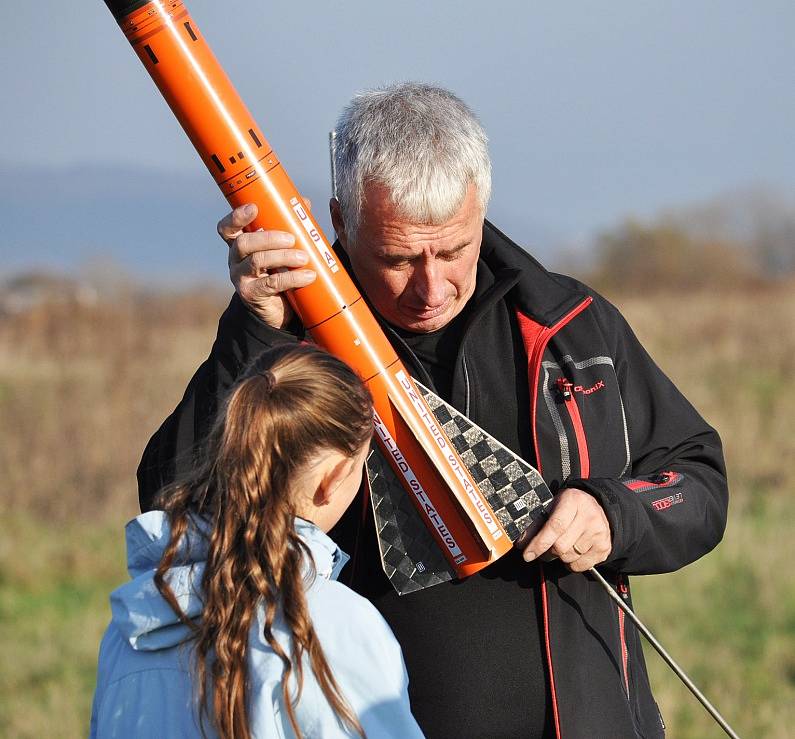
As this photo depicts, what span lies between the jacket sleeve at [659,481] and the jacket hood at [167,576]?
798mm

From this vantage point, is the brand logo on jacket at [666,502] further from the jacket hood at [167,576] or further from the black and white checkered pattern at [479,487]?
the jacket hood at [167,576]

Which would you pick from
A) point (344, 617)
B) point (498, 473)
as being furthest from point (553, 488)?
point (344, 617)

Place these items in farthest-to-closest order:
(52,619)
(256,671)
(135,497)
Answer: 1. (135,497)
2. (52,619)
3. (256,671)

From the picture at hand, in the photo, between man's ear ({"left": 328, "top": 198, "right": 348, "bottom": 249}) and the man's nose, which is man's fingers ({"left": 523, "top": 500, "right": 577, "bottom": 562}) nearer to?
the man's nose

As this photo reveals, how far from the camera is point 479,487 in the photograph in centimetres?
278

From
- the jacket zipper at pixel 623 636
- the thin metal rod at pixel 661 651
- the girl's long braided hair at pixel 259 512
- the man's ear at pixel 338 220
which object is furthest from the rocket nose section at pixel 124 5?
the jacket zipper at pixel 623 636

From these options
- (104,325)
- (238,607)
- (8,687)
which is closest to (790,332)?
(104,325)

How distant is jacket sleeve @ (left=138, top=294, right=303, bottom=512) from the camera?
9.01 ft

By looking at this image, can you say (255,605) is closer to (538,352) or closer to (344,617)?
(344,617)

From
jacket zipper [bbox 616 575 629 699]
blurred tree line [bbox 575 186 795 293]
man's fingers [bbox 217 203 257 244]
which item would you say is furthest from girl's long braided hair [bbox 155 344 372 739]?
blurred tree line [bbox 575 186 795 293]

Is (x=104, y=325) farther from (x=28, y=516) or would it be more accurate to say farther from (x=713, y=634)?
(x=713, y=634)

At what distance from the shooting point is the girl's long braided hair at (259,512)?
2.00 m

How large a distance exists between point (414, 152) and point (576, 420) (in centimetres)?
78

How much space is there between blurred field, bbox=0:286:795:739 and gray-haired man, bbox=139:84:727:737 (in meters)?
3.84
